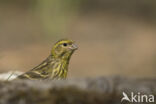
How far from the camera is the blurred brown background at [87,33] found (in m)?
16.2

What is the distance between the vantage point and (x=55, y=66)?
8664 millimetres

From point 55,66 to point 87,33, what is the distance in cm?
1131

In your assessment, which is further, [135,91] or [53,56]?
[53,56]

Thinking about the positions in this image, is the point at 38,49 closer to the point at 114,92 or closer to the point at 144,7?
the point at 144,7

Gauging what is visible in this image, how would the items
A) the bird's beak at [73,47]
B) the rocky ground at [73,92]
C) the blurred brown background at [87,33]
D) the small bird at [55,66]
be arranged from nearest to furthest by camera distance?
1. the rocky ground at [73,92]
2. the small bird at [55,66]
3. the bird's beak at [73,47]
4. the blurred brown background at [87,33]

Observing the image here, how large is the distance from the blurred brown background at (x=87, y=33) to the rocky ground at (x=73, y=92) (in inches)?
329

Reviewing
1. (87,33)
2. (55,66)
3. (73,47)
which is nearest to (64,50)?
(73,47)

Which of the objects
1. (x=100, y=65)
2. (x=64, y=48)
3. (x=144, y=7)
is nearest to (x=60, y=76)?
(x=64, y=48)

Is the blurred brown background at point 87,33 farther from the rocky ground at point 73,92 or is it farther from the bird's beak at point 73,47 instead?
the rocky ground at point 73,92

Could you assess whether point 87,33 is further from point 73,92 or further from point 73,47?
point 73,92

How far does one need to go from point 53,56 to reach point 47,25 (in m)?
8.48

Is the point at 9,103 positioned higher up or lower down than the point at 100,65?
higher up

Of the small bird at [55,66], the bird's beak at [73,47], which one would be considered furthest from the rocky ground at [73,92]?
the bird's beak at [73,47]

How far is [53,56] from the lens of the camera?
9.07 m
